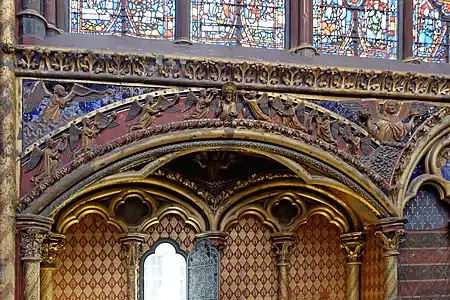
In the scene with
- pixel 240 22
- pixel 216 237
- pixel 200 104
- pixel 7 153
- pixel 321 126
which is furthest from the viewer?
pixel 216 237

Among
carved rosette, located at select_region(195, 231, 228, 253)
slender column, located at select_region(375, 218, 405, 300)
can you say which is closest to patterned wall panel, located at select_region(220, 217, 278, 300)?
carved rosette, located at select_region(195, 231, 228, 253)

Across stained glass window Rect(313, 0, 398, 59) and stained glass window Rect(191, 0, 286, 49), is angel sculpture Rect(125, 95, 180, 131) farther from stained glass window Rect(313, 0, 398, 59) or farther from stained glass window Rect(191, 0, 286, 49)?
stained glass window Rect(313, 0, 398, 59)

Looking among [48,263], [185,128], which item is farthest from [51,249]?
[185,128]

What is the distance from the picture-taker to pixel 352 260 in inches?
492

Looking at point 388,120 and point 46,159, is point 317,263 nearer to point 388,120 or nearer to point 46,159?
point 388,120

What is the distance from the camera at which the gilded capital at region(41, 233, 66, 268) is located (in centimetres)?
1133

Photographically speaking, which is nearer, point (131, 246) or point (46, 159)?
point (46, 159)

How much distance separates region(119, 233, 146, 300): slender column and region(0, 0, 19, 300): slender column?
2154 mm

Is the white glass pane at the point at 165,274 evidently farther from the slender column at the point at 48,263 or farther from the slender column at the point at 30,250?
the slender column at the point at 30,250

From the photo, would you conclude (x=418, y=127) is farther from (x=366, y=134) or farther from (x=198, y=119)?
(x=198, y=119)

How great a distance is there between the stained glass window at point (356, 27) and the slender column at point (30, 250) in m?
3.92

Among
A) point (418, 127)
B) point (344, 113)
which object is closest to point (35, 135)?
point (344, 113)

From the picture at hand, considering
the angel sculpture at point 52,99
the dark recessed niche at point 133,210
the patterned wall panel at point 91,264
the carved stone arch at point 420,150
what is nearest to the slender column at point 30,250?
the angel sculpture at point 52,99

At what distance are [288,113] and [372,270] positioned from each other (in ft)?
8.11
